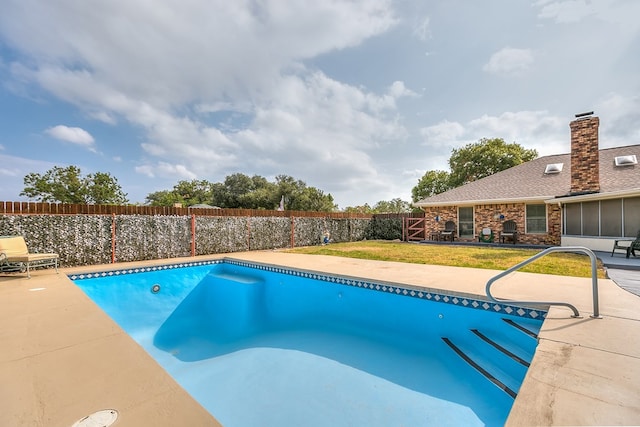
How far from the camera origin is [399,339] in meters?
5.00

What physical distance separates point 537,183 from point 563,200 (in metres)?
3.39

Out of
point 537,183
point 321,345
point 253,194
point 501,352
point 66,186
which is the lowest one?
point 321,345

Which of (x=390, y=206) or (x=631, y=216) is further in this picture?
(x=390, y=206)

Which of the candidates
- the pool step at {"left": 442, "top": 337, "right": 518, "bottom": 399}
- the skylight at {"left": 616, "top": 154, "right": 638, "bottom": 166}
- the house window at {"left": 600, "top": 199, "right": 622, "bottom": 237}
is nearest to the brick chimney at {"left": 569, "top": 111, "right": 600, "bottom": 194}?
the house window at {"left": 600, "top": 199, "right": 622, "bottom": 237}

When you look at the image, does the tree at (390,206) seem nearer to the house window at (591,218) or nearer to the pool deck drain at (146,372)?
the house window at (591,218)

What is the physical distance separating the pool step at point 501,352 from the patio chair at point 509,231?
12.6 m

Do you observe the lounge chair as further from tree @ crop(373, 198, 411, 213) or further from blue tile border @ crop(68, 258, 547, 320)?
tree @ crop(373, 198, 411, 213)

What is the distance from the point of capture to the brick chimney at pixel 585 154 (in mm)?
11266

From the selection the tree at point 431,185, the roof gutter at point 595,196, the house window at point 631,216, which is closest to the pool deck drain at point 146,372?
the roof gutter at point 595,196

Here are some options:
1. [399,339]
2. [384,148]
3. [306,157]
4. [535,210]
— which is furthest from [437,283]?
[306,157]

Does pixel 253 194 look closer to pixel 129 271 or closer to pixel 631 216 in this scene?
pixel 129 271

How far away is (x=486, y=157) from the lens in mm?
26828

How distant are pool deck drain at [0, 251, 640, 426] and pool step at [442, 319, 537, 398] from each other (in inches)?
21.9

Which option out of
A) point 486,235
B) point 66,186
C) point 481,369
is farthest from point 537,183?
point 66,186
